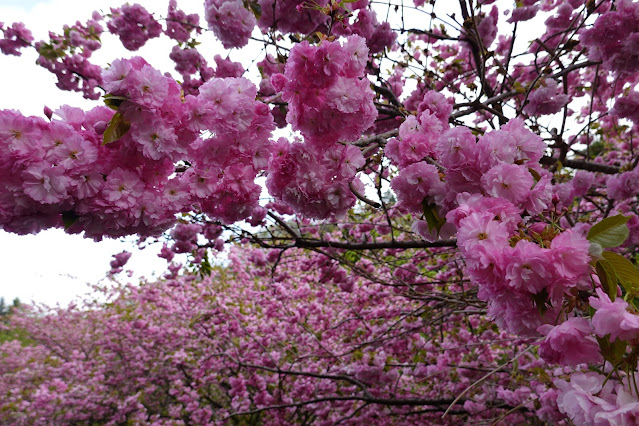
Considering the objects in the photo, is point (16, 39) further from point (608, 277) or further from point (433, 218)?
point (608, 277)

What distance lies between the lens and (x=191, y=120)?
1.17m

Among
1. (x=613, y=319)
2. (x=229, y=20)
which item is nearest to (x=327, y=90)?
(x=613, y=319)

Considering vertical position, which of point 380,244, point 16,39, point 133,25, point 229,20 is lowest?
point 380,244

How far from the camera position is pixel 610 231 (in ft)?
2.73

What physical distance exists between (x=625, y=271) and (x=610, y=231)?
→ 0.10 metres

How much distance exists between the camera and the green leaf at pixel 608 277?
2.46 feet

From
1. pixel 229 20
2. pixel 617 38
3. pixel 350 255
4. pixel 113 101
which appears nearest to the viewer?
pixel 113 101

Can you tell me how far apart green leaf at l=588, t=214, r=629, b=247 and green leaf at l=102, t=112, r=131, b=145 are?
1204 mm

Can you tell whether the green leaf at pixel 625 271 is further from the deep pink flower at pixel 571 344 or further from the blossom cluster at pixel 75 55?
the blossom cluster at pixel 75 55

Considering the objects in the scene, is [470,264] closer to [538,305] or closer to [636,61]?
[538,305]

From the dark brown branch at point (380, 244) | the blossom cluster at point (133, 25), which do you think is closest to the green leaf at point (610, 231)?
the dark brown branch at point (380, 244)

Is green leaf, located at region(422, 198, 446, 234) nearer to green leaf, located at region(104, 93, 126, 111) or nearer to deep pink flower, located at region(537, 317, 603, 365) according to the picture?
deep pink flower, located at region(537, 317, 603, 365)

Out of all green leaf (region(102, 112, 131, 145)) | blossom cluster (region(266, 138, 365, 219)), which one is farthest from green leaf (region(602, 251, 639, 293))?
green leaf (region(102, 112, 131, 145))

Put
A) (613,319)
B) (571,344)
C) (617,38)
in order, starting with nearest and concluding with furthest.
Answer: (613,319)
(571,344)
(617,38)
